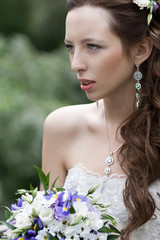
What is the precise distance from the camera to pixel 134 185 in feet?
10.0

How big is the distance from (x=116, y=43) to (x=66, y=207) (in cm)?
113

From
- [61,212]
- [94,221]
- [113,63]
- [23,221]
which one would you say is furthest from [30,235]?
[113,63]

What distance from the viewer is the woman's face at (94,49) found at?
9.71ft

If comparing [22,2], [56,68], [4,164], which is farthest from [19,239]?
[22,2]

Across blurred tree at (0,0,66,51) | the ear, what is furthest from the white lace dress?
blurred tree at (0,0,66,51)

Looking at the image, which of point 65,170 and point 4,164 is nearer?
point 65,170

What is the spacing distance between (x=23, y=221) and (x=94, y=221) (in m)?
0.33

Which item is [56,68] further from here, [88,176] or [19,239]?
[19,239]

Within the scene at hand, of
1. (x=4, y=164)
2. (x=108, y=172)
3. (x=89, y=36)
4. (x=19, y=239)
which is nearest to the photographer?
(x=19, y=239)

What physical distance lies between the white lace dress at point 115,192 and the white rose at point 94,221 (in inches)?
25.7

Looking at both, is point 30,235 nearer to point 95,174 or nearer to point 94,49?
point 95,174

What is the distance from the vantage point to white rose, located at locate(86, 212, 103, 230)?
233cm

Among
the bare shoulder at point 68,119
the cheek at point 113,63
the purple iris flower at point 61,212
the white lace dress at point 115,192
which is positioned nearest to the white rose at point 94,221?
the purple iris flower at point 61,212

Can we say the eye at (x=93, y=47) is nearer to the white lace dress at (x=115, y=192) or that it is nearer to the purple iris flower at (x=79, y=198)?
the white lace dress at (x=115, y=192)
